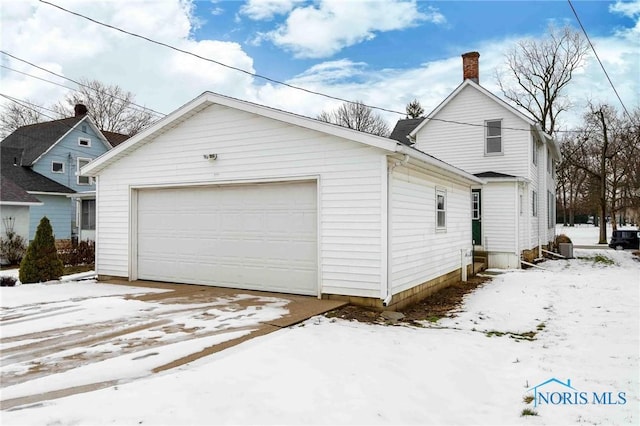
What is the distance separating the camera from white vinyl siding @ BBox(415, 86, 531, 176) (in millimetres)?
16031

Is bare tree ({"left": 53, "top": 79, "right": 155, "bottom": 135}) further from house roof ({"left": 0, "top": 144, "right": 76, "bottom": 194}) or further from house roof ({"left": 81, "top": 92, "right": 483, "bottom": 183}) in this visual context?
house roof ({"left": 81, "top": 92, "right": 483, "bottom": 183})

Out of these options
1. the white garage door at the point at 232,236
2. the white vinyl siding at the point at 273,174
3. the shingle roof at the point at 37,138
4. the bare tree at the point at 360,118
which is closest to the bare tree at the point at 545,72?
the bare tree at the point at 360,118

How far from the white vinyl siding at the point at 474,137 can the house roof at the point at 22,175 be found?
18.7m

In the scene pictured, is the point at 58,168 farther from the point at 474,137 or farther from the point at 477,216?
the point at 477,216

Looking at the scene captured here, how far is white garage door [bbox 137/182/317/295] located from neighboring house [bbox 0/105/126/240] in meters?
12.9

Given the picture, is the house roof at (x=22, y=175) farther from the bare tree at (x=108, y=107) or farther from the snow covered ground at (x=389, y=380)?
the snow covered ground at (x=389, y=380)

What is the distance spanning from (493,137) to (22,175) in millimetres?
22817

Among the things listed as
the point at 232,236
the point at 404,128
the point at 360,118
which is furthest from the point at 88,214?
the point at 360,118

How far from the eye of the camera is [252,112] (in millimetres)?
8406

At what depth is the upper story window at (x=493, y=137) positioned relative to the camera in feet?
54.0

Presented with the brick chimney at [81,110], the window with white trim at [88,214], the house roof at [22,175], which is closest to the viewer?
the house roof at [22,175]

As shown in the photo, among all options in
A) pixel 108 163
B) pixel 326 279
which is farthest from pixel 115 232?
pixel 326 279

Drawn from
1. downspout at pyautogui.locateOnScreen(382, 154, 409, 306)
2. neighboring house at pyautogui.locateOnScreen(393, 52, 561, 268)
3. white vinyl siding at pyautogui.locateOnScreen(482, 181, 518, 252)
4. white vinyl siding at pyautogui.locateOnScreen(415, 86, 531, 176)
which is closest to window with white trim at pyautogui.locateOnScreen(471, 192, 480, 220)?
neighboring house at pyautogui.locateOnScreen(393, 52, 561, 268)

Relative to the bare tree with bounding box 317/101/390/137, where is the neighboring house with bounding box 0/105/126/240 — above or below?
below
